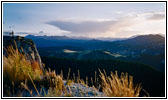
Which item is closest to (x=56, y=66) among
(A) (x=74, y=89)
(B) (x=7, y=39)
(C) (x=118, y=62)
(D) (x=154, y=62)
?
(C) (x=118, y=62)

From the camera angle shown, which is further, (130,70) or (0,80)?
Result: (130,70)

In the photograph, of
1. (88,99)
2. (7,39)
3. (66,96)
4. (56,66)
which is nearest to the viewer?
(88,99)

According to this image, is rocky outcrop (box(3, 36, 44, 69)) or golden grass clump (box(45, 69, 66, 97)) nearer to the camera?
golden grass clump (box(45, 69, 66, 97))

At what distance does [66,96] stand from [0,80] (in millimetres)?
1268

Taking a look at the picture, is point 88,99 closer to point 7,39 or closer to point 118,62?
point 7,39

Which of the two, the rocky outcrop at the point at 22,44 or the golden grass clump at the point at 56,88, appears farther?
the rocky outcrop at the point at 22,44

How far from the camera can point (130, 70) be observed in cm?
3884

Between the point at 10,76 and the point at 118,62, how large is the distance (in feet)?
126

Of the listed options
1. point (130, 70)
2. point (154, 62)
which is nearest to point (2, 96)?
point (130, 70)

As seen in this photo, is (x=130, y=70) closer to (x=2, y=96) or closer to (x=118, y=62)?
(x=118, y=62)

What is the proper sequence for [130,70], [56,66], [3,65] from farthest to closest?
[130,70] < [56,66] < [3,65]

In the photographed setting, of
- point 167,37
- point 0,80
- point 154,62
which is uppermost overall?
point 167,37

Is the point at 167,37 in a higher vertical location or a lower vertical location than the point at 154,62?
higher

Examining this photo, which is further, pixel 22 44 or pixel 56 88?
pixel 22 44
